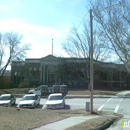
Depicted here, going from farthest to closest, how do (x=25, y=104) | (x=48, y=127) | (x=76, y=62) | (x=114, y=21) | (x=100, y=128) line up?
(x=76, y=62) → (x=25, y=104) → (x=114, y=21) → (x=100, y=128) → (x=48, y=127)

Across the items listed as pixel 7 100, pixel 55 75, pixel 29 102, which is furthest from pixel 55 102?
pixel 55 75

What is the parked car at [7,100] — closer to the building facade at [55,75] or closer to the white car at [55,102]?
the white car at [55,102]

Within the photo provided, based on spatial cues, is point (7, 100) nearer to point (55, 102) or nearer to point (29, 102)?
point (29, 102)

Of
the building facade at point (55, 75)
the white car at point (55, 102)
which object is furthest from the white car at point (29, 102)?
the building facade at point (55, 75)

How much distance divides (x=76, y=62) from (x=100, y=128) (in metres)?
47.2

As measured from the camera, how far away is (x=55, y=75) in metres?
66.9

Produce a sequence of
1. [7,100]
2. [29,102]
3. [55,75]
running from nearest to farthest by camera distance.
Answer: [29,102]
[7,100]
[55,75]

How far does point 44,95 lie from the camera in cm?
4625

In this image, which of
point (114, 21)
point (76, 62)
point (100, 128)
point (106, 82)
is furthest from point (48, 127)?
point (106, 82)

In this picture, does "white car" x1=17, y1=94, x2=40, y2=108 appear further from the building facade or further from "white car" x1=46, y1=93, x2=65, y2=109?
the building facade

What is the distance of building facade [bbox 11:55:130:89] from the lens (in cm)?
6688

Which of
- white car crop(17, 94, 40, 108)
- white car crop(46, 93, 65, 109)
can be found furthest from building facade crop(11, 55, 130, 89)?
white car crop(46, 93, 65, 109)

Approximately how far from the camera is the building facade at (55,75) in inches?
2633

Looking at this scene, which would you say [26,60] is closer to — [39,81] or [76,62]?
[39,81]
